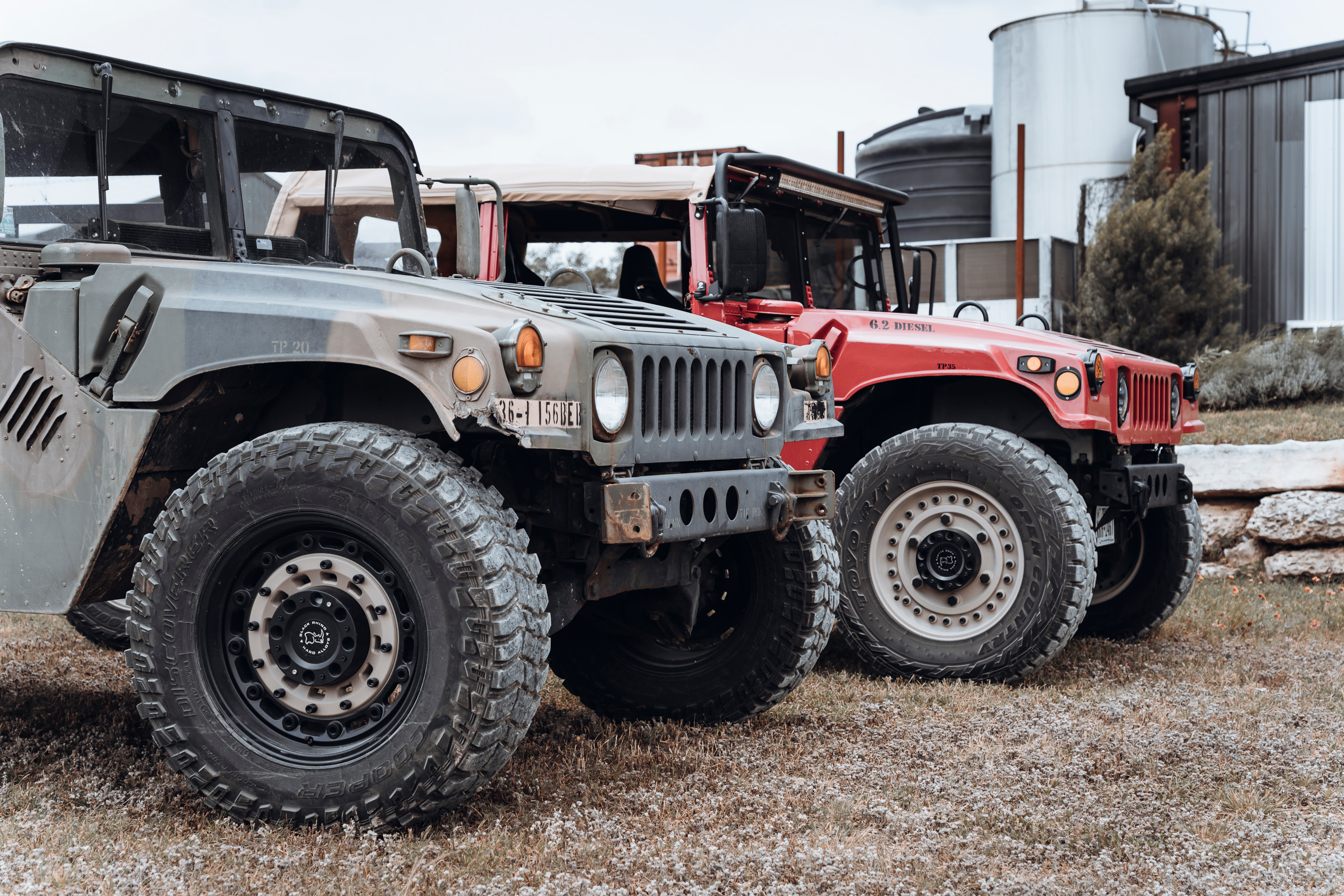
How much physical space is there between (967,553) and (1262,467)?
4282mm

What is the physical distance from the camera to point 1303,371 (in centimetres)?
1234

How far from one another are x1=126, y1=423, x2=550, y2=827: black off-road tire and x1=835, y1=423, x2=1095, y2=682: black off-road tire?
2.89 metres

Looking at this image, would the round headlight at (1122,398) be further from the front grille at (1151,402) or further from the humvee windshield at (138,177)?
the humvee windshield at (138,177)

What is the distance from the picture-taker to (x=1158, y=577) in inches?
277

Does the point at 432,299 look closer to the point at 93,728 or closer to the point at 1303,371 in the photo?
the point at 93,728

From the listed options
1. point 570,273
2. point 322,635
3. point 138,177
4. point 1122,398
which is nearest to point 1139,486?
point 1122,398

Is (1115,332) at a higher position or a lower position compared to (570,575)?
higher

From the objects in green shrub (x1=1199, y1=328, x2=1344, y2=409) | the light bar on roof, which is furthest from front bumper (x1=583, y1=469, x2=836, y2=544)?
green shrub (x1=1199, y1=328, x2=1344, y2=409)

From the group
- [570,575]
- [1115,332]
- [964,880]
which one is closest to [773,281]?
[570,575]

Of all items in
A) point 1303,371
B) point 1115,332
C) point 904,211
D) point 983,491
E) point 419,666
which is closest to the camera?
point 419,666

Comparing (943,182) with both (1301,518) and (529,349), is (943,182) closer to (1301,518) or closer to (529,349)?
(1301,518)

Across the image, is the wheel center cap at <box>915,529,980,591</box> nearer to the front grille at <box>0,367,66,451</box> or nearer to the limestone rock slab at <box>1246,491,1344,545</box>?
the front grille at <box>0,367,66,451</box>

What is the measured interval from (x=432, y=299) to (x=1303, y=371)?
11029 millimetres

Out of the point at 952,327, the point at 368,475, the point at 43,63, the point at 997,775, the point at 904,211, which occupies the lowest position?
the point at 997,775
